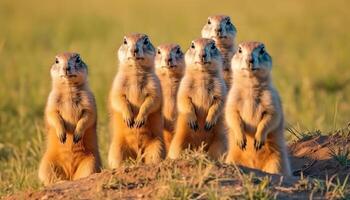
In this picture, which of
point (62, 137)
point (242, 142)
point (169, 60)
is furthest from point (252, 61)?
point (62, 137)

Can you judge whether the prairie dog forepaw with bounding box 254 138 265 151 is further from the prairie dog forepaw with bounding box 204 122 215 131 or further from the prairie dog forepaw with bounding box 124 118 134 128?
the prairie dog forepaw with bounding box 124 118 134 128

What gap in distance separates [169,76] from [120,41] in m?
13.0

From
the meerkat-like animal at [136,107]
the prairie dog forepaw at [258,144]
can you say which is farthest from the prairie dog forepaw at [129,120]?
the prairie dog forepaw at [258,144]

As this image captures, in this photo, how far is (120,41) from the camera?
2291 cm

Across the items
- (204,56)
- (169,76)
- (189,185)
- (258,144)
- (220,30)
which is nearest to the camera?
(189,185)

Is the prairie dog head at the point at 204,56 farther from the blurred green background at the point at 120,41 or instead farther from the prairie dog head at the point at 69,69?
the blurred green background at the point at 120,41

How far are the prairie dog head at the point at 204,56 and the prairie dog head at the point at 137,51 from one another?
1.32ft

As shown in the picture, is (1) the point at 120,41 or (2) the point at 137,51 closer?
(2) the point at 137,51

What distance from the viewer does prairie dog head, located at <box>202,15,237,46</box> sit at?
10266mm

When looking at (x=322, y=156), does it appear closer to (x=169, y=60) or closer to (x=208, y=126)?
(x=208, y=126)

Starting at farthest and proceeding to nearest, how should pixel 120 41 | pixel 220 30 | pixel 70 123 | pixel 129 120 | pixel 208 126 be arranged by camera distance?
pixel 120 41 < pixel 220 30 < pixel 70 123 < pixel 129 120 < pixel 208 126

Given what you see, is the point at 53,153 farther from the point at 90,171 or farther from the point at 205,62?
the point at 205,62

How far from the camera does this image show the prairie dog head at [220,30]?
1027cm

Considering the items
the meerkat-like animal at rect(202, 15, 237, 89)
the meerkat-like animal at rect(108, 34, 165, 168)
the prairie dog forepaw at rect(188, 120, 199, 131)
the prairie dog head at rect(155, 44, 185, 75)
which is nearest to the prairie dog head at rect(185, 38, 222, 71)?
the prairie dog head at rect(155, 44, 185, 75)
